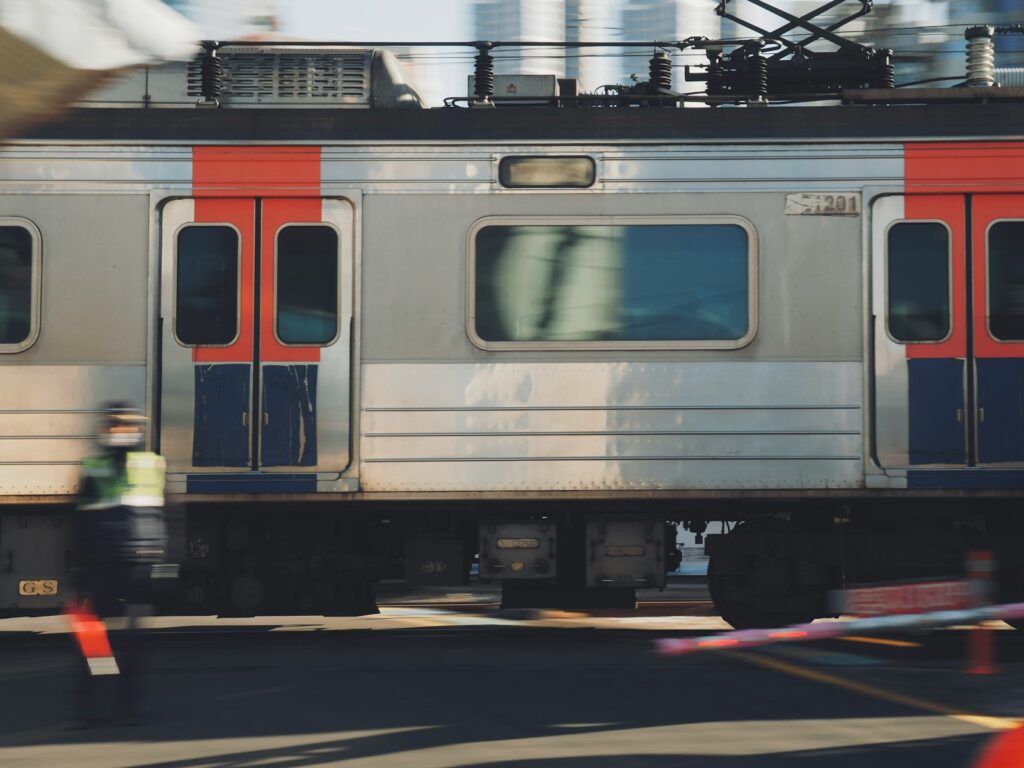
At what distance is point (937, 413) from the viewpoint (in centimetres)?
1053

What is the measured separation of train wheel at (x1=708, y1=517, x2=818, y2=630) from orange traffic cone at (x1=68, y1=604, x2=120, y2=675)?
4.97 m

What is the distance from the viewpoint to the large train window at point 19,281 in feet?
34.5

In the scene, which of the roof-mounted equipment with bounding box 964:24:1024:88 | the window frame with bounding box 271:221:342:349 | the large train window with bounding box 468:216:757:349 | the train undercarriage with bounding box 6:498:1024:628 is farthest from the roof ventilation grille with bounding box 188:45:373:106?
the roof-mounted equipment with bounding box 964:24:1024:88

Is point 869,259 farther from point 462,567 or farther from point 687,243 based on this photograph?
point 462,567

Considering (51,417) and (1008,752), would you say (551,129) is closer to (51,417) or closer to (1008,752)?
(51,417)

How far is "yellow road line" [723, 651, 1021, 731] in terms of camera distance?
7754 mm

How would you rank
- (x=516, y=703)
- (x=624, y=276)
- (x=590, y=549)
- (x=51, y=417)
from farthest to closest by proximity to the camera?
(x=590, y=549), (x=624, y=276), (x=51, y=417), (x=516, y=703)

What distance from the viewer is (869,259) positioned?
10.6 m

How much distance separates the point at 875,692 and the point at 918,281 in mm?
3309

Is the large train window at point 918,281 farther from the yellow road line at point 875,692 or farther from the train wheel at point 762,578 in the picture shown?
the yellow road line at point 875,692

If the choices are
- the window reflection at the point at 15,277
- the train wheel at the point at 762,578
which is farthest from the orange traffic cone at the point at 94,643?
the train wheel at the point at 762,578

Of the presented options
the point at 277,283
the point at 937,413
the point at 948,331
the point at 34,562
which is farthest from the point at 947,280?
the point at 34,562

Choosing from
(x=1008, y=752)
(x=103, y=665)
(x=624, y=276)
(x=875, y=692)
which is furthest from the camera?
(x=624, y=276)

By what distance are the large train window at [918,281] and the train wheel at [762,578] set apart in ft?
5.73
